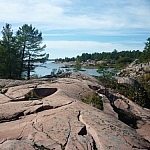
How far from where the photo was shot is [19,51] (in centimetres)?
3266

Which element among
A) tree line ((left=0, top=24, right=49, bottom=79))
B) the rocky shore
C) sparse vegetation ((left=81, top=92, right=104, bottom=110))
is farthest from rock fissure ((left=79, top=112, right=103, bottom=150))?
tree line ((left=0, top=24, right=49, bottom=79))

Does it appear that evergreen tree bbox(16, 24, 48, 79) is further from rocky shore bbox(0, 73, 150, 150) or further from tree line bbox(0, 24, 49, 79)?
rocky shore bbox(0, 73, 150, 150)

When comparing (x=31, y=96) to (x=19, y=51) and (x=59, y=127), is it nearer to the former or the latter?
(x=59, y=127)

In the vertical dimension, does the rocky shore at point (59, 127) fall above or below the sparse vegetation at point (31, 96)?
below

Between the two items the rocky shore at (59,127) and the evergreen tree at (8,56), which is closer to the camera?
the rocky shore at (59,127)

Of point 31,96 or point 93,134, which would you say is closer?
point 93,134

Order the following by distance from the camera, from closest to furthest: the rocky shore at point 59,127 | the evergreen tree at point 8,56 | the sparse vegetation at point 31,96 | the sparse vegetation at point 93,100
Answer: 1. the rocky shore at point 59,127
2. the sparse vegetation at point 93,100
3. the sparse vegetation at point 31,96
4. the evergreen tree at point 8,56

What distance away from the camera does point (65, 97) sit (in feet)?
35.9

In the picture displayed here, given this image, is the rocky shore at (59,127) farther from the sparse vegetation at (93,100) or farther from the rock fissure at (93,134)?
the sparse vegetation at (93,100)

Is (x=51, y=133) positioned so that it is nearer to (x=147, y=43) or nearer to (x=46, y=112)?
(x=46, y=112)

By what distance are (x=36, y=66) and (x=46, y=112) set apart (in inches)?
1059

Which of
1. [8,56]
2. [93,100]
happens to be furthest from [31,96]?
[8,56]

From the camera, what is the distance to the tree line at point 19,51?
101 feet

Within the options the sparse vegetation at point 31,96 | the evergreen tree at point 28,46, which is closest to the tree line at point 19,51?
the evergreen tree at point 28,46
